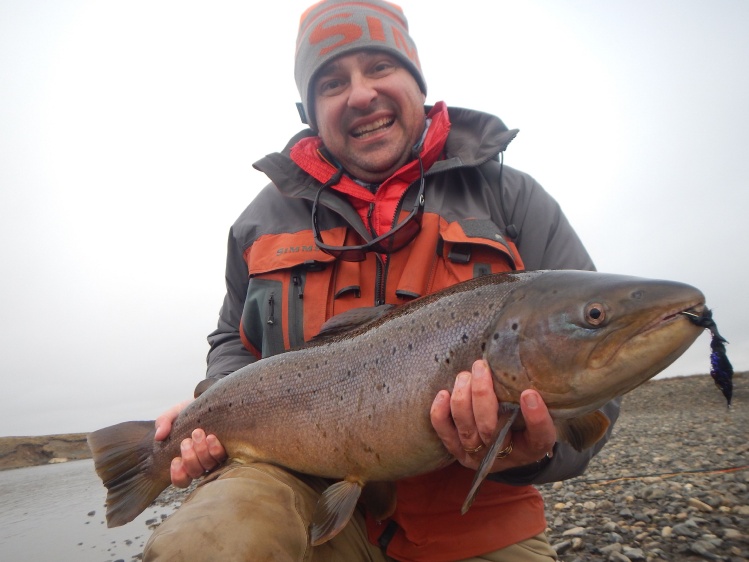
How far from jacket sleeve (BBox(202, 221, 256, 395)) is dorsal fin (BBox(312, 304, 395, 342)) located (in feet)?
3.75

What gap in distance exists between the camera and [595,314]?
5.92 ft

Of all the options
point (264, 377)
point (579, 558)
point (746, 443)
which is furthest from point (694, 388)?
point (264, 377)

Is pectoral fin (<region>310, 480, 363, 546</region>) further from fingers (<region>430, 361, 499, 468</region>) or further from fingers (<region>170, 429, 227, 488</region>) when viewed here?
fingers (<region>170, 429, 227, 488</region>)

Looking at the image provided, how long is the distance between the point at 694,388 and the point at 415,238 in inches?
750

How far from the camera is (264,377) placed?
8.76 feet

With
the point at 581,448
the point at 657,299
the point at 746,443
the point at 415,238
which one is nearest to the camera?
the point at 657,299

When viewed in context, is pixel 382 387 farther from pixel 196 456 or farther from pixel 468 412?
pixel 196 456

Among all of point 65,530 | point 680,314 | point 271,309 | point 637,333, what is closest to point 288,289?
point 271,309

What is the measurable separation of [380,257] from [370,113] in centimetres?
103

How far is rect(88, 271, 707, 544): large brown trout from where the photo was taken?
1.74 meters

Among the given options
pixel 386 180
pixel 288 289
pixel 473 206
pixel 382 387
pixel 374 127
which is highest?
pixel 374 127

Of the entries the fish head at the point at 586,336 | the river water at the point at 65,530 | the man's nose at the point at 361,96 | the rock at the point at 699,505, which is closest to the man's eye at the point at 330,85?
the man's nose at the point at 361,96

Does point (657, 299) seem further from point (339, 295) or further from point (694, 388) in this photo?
point (694, 388)

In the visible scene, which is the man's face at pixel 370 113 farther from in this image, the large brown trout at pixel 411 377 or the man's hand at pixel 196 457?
the man's hand at pixel 196 457
